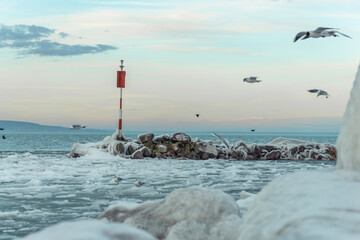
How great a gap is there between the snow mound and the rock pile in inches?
909

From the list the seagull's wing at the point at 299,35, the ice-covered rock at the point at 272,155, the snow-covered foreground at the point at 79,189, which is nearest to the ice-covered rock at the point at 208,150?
the ice-covered rock at the point at 272,155

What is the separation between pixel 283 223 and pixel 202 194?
91.5 inches

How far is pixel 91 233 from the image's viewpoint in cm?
276

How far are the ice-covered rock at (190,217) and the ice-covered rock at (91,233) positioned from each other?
1.96 meters

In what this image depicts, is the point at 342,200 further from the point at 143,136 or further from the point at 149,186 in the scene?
the point at 143,136

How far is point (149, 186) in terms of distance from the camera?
13.7m

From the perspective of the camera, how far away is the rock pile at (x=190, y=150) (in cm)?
2736

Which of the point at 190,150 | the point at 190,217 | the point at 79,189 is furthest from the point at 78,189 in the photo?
the point at 190,150

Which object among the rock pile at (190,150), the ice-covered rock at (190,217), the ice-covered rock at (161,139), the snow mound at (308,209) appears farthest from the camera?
the ice-covered rock at (161,139)

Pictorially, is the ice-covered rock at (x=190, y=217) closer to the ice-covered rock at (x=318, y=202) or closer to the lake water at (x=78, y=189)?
the ice-covered rock at (x=318, y=202)

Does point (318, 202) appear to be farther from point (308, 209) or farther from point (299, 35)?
point (299, 35)

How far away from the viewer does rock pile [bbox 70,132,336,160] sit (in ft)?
89.8

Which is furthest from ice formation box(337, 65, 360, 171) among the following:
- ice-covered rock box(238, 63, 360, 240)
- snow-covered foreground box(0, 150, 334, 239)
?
snow-covered foreground box(0, 150, 334, 239)

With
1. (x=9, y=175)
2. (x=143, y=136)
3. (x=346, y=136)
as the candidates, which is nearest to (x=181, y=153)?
(x=143, y=136)
